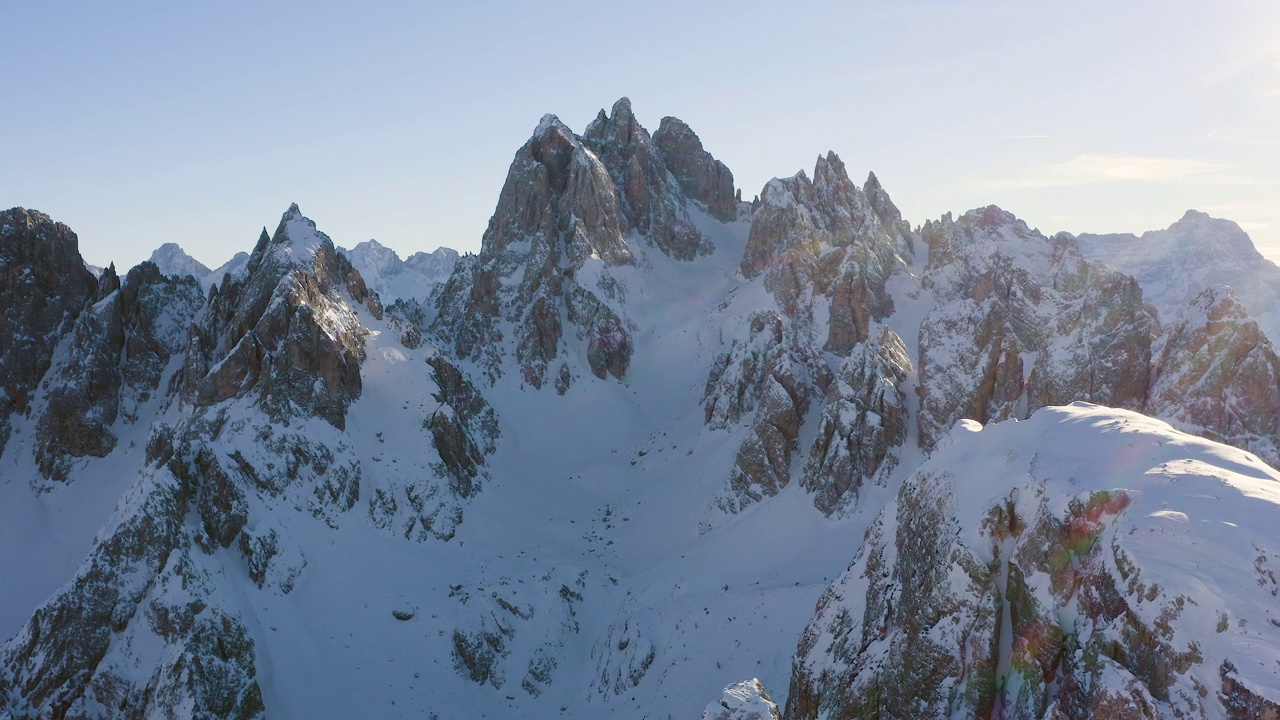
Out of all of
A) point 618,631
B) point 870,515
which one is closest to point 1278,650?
point 870,515

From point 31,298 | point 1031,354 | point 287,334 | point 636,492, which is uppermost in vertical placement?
point 31,298

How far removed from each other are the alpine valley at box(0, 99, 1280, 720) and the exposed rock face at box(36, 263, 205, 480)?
0.29 metres

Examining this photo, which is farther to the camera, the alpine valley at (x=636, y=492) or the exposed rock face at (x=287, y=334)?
the exposed rock face at (x=287, y=334)

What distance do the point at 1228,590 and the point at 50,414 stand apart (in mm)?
73871

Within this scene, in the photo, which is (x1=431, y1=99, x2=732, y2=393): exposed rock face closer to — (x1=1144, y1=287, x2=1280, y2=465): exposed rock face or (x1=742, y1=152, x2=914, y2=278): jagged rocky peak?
(x1=742, y1=152, x2=914, y2=278): jagged rocky peak

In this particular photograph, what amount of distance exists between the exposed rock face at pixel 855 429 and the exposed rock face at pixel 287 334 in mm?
32546

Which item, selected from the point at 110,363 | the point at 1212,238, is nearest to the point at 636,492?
the point at 110,363

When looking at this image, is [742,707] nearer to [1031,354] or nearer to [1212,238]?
[1031,354]

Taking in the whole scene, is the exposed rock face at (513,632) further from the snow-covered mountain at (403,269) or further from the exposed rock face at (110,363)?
the snow-covered mountain at (403,269)

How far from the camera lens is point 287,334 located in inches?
2148

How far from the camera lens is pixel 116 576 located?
39.9 metres

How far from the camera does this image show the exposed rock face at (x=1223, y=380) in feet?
123

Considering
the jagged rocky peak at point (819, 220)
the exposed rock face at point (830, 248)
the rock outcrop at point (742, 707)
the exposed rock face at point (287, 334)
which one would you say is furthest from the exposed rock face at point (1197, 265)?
the rock outcrop at point (742, 707)

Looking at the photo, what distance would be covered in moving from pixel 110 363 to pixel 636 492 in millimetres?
44553
